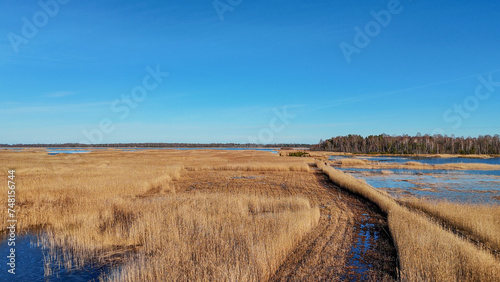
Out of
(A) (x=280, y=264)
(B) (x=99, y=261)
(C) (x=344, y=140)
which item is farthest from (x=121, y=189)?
(C) (x=344, y=140)

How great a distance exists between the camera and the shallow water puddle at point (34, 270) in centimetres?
704

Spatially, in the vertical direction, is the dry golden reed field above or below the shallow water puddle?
above

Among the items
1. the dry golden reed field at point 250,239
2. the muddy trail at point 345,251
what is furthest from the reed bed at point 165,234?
the muddy trail at point 345,251

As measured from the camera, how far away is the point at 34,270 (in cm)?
747

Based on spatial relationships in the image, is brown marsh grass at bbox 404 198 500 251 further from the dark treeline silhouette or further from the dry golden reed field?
the dark treeline silhouette

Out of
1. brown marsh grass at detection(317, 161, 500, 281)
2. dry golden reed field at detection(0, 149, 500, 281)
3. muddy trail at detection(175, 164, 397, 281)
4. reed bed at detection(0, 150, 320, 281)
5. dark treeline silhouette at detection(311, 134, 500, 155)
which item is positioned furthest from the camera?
dark treeline silhouette at detection(311, 134, 500, 155)

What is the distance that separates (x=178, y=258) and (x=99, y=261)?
2.37m

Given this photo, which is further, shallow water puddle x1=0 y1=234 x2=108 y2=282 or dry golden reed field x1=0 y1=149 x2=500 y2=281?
shallow water puddle x1=0 y1=234 x2=108 y2=282

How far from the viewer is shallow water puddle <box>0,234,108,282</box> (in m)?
7.04

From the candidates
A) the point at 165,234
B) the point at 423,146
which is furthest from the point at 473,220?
the point at 423,146

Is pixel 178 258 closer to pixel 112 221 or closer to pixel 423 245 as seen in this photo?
pixel 112 221

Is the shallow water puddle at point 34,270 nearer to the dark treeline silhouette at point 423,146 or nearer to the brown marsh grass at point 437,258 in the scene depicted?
the brown marsh grass at point 437,258

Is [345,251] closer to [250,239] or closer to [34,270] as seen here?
[250,239]

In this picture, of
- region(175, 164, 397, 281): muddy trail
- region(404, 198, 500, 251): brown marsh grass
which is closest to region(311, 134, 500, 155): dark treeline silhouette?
region(404, 198, 500, 251): brown marsh grass
